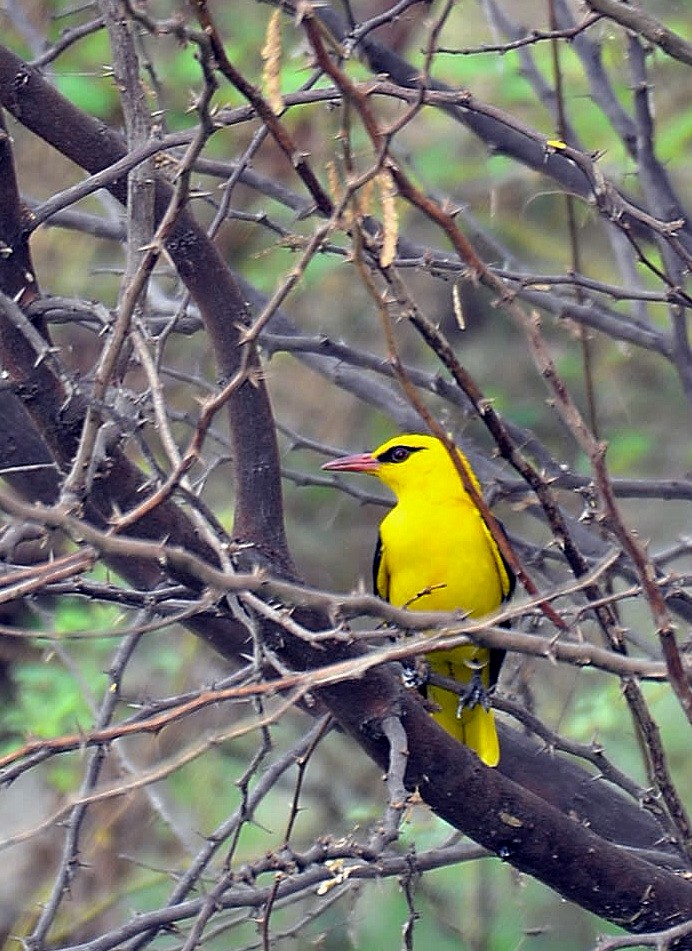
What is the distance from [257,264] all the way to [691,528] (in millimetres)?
2424

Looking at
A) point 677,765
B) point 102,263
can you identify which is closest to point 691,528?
point 677,765

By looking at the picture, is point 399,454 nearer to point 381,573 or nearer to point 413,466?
point 413,466

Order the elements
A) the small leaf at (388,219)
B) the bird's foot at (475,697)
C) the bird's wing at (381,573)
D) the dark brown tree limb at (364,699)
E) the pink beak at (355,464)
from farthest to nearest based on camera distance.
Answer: the bird's wing at (381,573) → the pink beak at (355,464) → the bird's foot at (475,697) → the dark brown tree limb at (364,699) → the small leaf at (388,219)

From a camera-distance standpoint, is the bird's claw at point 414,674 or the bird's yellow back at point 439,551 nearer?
the bird's claw at point 414,674

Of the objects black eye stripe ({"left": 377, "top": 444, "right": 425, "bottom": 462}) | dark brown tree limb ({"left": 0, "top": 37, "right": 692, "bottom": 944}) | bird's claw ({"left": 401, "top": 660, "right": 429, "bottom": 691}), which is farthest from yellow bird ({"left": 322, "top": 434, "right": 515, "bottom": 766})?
dark brown tree limb ({"left": 0, "top": 37, "right": 692, "bottom": 944})

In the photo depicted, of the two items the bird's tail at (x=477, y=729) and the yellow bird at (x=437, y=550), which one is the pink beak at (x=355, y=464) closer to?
the yellow bird at (x=437, y=550)

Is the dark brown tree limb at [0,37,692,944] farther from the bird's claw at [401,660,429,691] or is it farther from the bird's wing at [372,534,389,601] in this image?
the bird's wing at [372,534,389,601]

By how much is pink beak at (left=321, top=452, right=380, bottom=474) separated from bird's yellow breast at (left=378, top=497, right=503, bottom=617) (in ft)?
0.60

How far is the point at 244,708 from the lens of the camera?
6398 mm

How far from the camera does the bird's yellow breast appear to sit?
3.91 metres

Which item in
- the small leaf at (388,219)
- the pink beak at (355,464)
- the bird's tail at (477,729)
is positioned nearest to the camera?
the small leaf at (388,219)

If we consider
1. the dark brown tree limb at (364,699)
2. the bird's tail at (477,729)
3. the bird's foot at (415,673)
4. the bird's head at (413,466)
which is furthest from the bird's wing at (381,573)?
the dark brown tree limb at (364,699)

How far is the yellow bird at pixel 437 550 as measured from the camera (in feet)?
12.8

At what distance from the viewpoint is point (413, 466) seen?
4.18m
